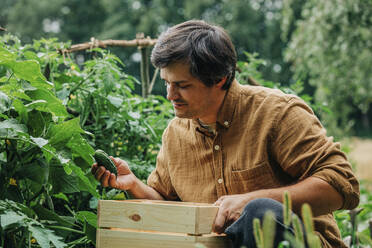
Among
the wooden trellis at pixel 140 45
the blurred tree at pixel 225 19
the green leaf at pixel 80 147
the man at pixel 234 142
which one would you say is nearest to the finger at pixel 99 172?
the man at pixel 234 142

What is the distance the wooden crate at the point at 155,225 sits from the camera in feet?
5.34

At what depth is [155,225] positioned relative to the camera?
170 centimetres

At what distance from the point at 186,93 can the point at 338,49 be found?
7753mm

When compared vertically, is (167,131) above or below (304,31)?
below

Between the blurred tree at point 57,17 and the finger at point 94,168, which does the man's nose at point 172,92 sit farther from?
the blurred tree at point 57,17

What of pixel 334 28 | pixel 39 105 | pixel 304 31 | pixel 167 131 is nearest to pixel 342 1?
pixel 334 28

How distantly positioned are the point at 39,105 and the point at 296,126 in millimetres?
1046

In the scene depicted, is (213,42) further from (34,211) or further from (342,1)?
(342,1)

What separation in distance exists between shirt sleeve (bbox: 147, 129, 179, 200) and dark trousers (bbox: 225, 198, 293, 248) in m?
0.84

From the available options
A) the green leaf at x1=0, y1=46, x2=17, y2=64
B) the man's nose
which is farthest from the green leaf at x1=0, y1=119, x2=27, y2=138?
the man's nose

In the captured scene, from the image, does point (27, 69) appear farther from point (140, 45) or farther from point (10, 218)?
point (140, 45)

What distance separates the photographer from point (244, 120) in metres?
2.19

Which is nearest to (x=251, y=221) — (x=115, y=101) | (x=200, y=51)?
(x=200, y=51)

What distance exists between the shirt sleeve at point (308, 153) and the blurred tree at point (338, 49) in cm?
624
